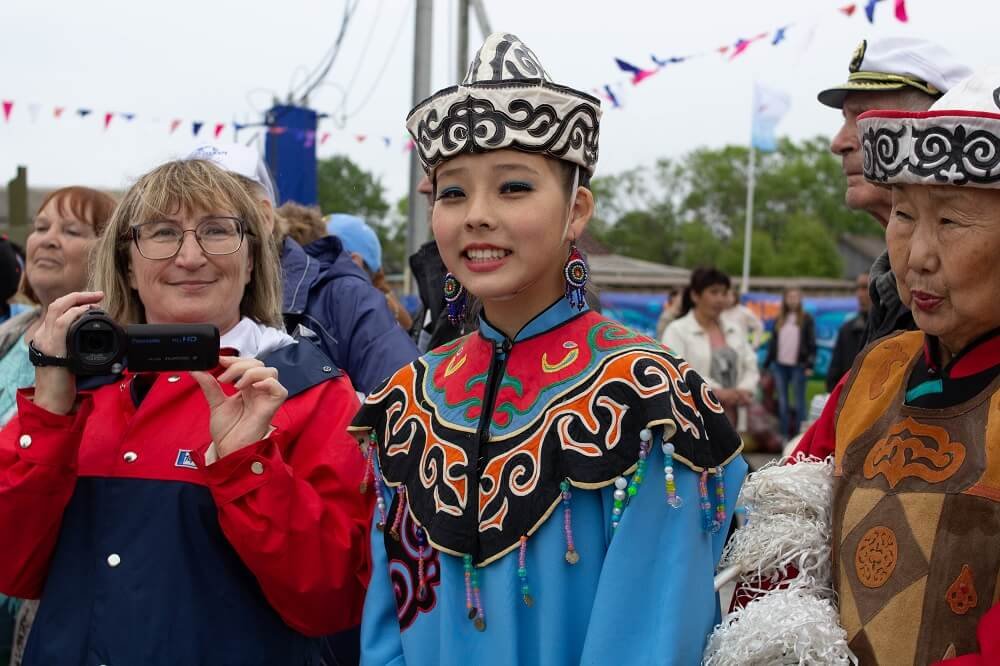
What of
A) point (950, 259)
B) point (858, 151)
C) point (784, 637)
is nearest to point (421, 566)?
point (784, 637)

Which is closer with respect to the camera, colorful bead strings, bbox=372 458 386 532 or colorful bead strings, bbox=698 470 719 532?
colorful bead strings, bbox=698 470 719 532

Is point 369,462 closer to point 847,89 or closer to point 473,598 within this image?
point 473,598

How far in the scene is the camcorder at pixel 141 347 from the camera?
83.3 inches

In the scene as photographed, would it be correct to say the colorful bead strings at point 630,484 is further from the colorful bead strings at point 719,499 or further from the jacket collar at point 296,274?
the jacket collar at point 296,274

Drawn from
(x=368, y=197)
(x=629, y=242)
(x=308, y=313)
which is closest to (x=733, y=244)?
(x=629, y=242)

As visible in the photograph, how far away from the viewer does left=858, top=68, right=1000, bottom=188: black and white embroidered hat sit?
177 cm

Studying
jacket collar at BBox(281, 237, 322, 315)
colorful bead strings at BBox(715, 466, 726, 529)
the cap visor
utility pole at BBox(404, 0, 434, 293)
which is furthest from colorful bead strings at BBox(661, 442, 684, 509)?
utility pole at BBox(404, 0, 434, 293)

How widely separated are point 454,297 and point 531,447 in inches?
15.3

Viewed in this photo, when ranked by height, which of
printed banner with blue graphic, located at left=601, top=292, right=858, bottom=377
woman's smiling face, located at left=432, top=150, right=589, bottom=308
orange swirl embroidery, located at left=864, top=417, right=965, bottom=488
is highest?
woman's smiling face, located at left=432, top=150, right=589, bottom=308

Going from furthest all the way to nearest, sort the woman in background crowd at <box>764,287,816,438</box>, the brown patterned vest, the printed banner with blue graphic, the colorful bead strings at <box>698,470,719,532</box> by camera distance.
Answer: the printed banner with blue graphic, the woman in background crowd at <box>764,287,816,438</box>, the colorful bead strings at <box>698,470,719,532</box>, the brown patterned vest

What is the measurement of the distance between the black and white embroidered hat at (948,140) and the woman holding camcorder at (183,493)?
120 cm

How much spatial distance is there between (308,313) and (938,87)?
1926 mm

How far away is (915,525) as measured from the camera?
1.83m

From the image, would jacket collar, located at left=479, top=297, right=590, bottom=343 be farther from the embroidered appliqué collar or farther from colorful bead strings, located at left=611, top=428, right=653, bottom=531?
colorful bead strings, located at left=611, top=428, right=653, bottom=531
